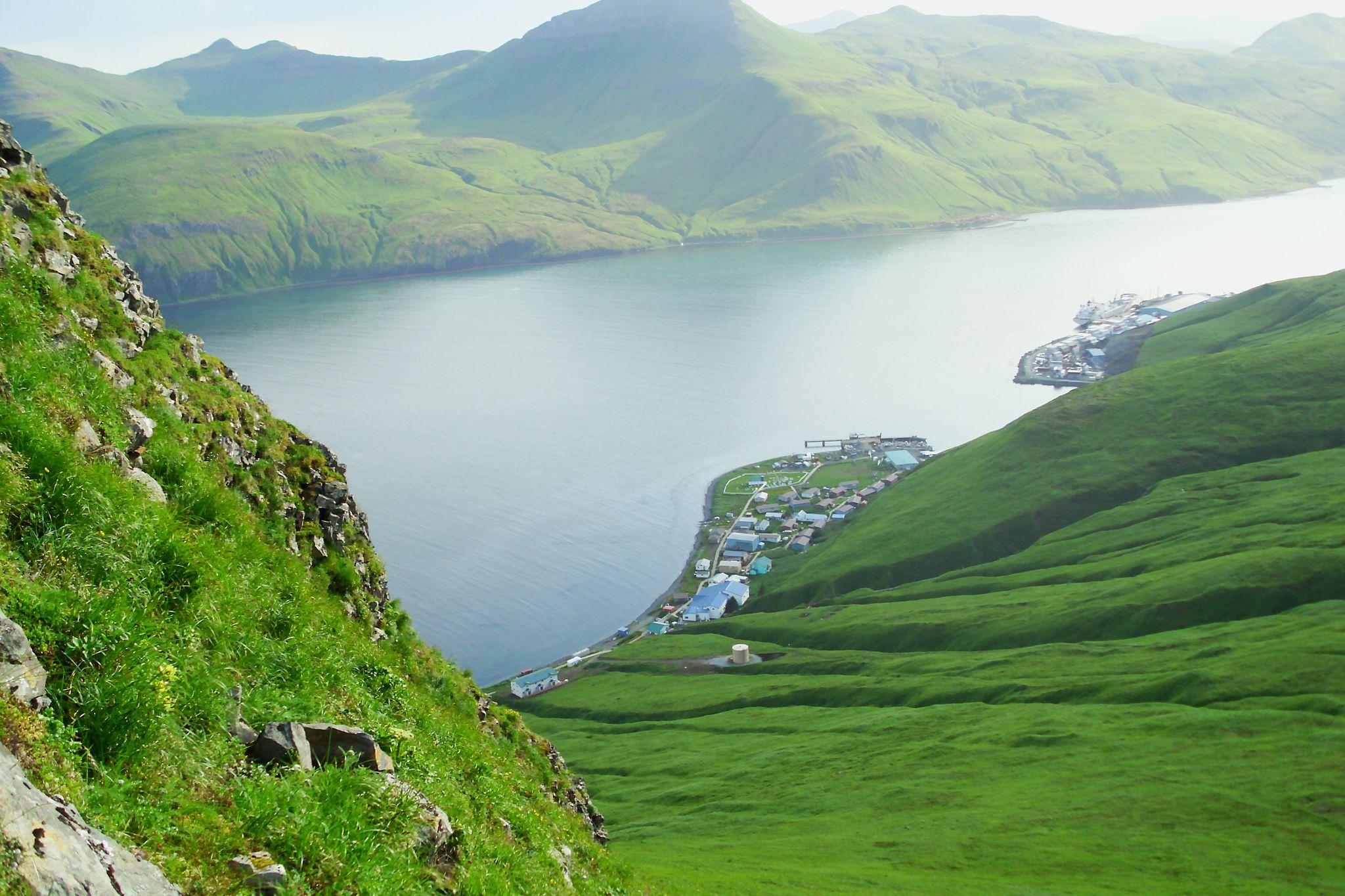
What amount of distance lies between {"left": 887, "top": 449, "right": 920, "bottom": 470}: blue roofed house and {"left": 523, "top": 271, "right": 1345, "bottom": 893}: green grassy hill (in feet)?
26.4

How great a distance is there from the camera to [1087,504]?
12069cm

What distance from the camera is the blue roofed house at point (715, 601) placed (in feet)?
386

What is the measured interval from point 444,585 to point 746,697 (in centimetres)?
4645

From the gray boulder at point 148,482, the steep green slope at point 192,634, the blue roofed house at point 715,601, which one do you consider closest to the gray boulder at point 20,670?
the steep green slope at point 192,634

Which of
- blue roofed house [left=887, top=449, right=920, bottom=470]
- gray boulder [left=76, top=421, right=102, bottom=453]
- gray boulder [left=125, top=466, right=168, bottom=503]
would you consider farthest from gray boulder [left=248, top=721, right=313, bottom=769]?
blue roofed house [left=887, top=449, right=920, bottom=470]

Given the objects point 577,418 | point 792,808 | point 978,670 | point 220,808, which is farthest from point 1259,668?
point 577,418

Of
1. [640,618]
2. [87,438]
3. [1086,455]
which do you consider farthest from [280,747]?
[1086,455]

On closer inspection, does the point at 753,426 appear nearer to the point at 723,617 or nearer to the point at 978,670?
the point at 723,617

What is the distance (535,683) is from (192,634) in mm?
93829

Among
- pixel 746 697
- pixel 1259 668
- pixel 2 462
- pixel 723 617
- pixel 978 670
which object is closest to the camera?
pixel 2 462

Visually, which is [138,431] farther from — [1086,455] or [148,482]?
[1086,455]

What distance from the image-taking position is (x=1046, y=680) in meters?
81.0

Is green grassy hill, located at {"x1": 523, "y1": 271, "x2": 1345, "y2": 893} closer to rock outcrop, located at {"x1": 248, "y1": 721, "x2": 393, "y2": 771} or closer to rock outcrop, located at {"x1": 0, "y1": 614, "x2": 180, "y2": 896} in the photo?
rock outcrop, located at {"x1": 248, "y1": 721, "x2": 393, "y2": 771}

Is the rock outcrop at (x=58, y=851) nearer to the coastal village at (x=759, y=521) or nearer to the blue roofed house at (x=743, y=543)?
the coastal village at (x=759, y=521)
